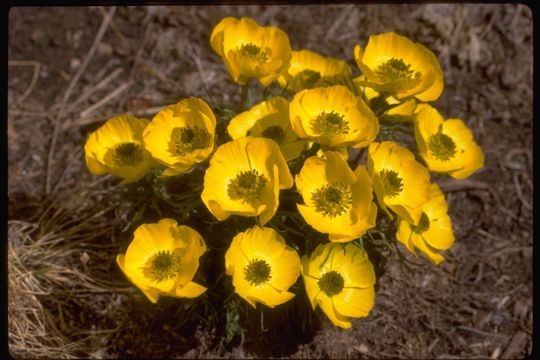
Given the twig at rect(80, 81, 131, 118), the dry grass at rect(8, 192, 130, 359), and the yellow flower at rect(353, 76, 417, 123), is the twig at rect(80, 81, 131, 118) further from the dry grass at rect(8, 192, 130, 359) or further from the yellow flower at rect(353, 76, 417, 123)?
the yellow flower at rect(353, 76, 417, 123)

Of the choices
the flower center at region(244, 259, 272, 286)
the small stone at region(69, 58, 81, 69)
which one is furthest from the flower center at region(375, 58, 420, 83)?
the small stone at region(69, 58, 81, 69)

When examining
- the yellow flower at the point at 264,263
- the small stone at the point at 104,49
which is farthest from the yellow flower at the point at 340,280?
the small stone at the point at 104,49

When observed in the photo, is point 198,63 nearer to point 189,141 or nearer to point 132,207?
point 132,207

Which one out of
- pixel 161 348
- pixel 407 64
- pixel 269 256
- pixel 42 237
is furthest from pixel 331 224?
pixel 42 237

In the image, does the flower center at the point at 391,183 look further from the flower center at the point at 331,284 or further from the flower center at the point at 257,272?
the flower center at the point at 257,272

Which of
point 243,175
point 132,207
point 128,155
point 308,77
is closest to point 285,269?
point 243,175

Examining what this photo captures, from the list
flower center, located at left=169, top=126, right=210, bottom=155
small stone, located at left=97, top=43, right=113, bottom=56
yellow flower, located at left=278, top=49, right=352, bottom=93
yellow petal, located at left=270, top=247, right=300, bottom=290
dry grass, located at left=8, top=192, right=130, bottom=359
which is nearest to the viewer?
yellow petal, located at left=270, top=247, right=300, bottom=290
